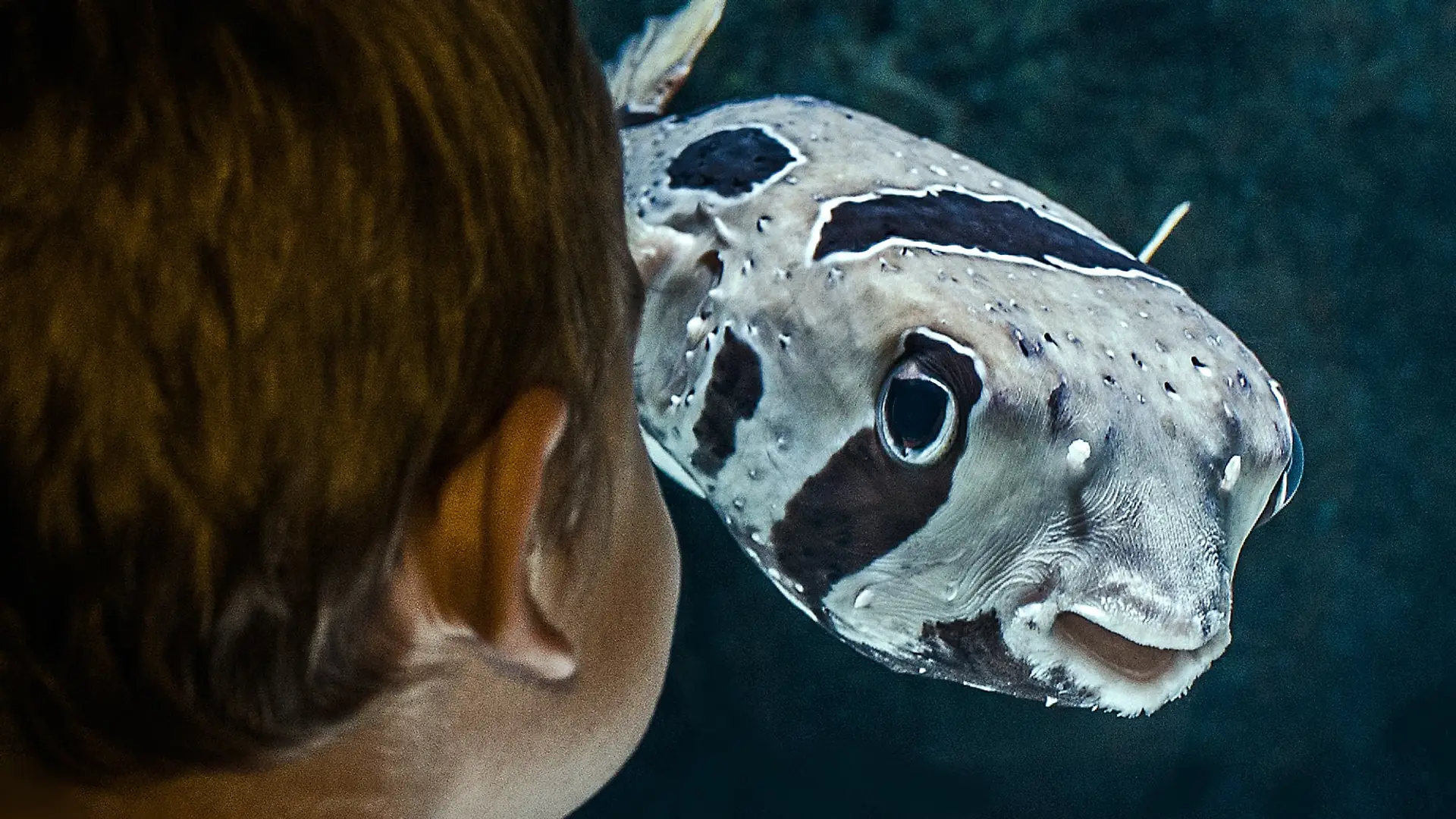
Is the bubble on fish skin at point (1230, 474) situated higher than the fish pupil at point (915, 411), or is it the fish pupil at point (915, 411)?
the bubble on fish skin at point (1230, 474)

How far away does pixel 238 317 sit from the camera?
517mm

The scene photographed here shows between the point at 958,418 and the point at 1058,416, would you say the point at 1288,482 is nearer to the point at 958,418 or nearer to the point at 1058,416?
the point at 1058,416

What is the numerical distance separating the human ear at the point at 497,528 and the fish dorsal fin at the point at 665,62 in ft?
6.06

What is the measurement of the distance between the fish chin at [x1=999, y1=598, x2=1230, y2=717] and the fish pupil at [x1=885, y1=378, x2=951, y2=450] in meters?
0.25

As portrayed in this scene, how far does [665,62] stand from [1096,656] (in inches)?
62.2

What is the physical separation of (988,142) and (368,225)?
2227 mm

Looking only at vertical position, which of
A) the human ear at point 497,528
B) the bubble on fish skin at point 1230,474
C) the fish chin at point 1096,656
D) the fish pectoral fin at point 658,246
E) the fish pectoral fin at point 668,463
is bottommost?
the fish pectoral fin at point 668,463

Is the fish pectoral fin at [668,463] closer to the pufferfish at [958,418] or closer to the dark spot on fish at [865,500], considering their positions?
the pufferfish at [958,418]

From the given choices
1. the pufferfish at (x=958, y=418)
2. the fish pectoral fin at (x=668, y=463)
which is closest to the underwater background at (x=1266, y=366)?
the fish pectoral fin at (x=668, y=463)

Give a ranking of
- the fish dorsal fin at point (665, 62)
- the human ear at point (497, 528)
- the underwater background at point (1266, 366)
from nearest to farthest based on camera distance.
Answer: the human ear at point (497, 528), the fish dorsal fin at point (665, 62), the underwater background at point (1266, 366)

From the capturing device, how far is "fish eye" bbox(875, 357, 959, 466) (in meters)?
1.36

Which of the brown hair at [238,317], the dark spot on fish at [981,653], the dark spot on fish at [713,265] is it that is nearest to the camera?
the brown hair at [238,317]

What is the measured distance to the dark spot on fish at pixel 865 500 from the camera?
4.47 feet

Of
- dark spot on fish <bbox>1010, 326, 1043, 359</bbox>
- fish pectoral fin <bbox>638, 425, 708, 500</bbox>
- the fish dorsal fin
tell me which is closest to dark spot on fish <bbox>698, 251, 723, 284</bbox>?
fish pectoral fin <bbox>638, 425, 708, 500</bbox>
